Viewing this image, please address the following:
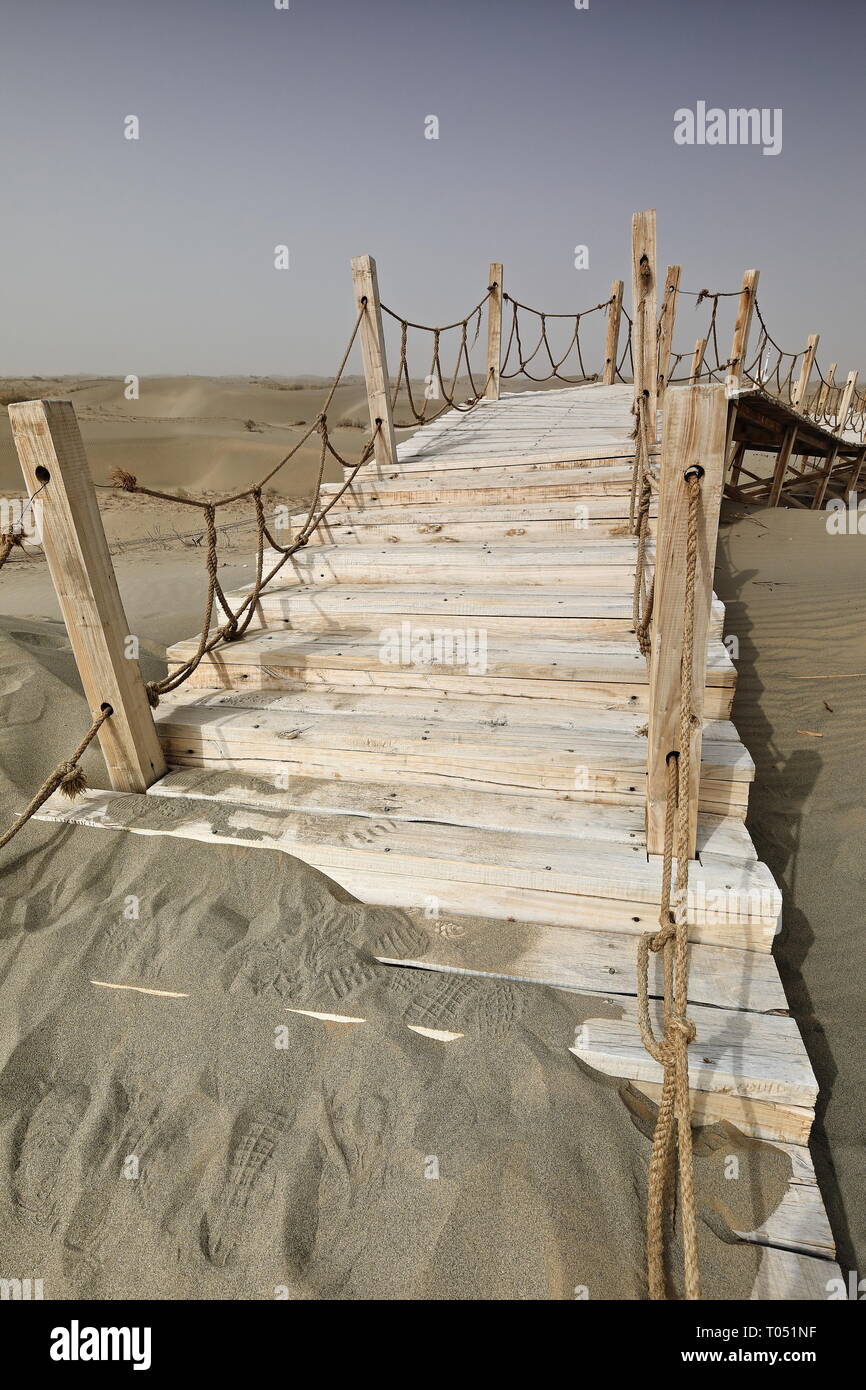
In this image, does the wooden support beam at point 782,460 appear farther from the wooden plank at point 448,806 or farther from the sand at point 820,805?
the wooden plank at point 448,806

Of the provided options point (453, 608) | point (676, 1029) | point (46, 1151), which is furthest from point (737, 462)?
point (46, 1151)

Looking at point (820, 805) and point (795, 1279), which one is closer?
point (795, 1279)

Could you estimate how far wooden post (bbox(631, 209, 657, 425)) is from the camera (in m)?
4.71

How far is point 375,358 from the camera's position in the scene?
4660 millimetres

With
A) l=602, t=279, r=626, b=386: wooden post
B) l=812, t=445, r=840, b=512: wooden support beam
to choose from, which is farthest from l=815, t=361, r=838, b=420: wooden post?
l=602, t=279, r=626, b=386: wooden post

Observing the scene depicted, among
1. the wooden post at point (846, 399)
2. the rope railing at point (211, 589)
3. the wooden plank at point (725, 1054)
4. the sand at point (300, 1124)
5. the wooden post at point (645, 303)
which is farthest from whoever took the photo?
the wooden post at point (846, 399)

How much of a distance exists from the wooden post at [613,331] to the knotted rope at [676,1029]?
1020 cm

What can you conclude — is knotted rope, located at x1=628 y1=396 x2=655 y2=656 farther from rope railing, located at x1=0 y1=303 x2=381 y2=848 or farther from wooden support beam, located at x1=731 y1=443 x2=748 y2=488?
wooden support beam, located at x1=731 y1=443 x2=748 y2=488

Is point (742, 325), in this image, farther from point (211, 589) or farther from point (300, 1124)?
point (300, 1124)

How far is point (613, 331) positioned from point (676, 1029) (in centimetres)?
1134

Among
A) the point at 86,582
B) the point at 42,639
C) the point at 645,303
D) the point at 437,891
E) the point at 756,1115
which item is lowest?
the point at 756,1115

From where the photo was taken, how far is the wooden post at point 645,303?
4.71m

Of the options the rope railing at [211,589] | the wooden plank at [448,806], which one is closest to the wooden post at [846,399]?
the rope railing at [211,589]

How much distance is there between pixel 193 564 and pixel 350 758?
7772mm
